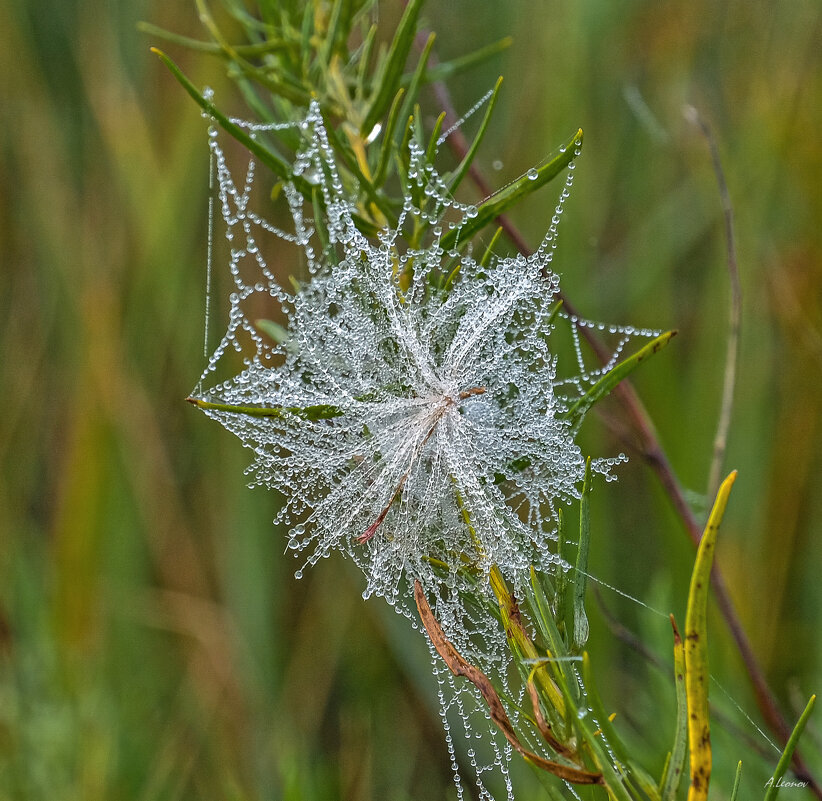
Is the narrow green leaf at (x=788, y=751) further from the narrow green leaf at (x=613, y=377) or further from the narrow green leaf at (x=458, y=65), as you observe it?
the narrow green leaf at (x=458, y=65)

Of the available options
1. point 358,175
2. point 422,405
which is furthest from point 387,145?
point 422,405

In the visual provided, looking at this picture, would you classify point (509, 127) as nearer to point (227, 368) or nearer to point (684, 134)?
point (684, 134)

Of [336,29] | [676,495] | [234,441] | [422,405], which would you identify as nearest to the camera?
[422,405]

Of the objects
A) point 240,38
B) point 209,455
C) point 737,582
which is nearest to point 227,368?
point 209,455

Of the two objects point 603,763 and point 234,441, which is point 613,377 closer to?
point 603,763

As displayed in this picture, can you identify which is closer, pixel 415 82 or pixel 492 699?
pixel 492 699

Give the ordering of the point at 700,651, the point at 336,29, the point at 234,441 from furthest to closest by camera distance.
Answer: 1. the point at 234,441
2. the point at 336,29
3. the point at 700,651

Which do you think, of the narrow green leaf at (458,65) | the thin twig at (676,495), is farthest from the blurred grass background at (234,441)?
the narrow green leaf at (458,65)
